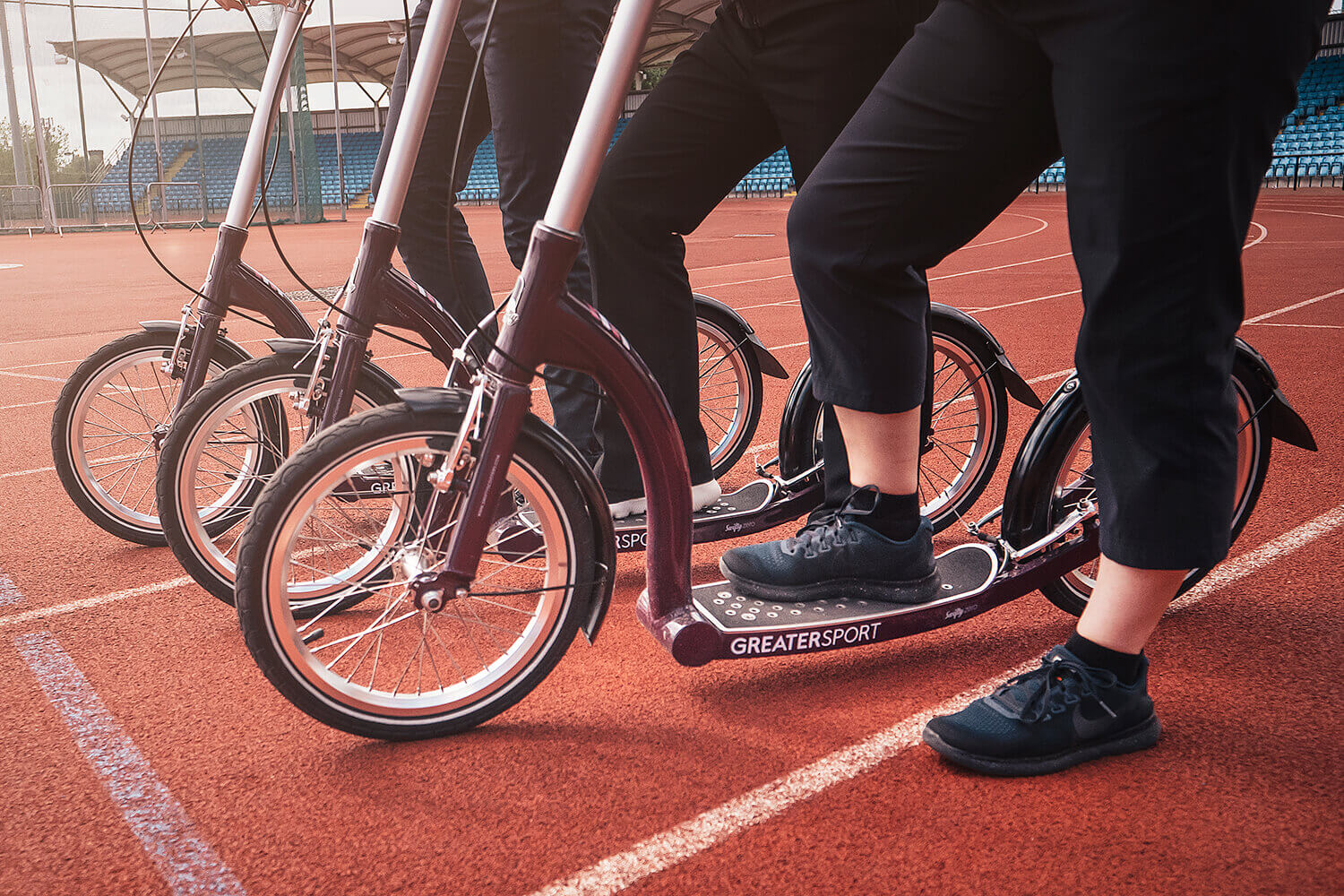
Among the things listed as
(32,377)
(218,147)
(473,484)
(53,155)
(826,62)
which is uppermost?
(218,147)

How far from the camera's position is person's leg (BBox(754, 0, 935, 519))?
2.08 meters

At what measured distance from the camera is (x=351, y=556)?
9.46ft

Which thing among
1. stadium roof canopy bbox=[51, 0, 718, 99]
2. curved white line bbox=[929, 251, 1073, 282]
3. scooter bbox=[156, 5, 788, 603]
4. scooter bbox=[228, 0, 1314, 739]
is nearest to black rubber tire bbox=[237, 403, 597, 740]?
scooter bbox=[228, 0, 1314, 739]

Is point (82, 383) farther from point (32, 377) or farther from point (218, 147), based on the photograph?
point (218, 147)

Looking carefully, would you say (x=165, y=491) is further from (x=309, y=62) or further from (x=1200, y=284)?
(x=309, y=62)

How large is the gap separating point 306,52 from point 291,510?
41.4m

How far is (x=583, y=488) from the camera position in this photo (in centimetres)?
179

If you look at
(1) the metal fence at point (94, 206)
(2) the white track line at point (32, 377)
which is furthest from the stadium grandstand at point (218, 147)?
(2) the white track line at point (32, 377)

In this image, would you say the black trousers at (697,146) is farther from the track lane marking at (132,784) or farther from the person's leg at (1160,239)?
the track lane marking at (132,784)

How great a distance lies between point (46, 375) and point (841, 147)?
19.9 feet

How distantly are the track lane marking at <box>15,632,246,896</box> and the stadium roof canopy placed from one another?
50.6 feet

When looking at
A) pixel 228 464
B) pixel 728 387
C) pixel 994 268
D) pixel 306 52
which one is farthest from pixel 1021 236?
pixel 306 52

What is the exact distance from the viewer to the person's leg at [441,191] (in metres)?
2.75

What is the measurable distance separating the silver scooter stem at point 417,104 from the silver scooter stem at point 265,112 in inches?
16.5
